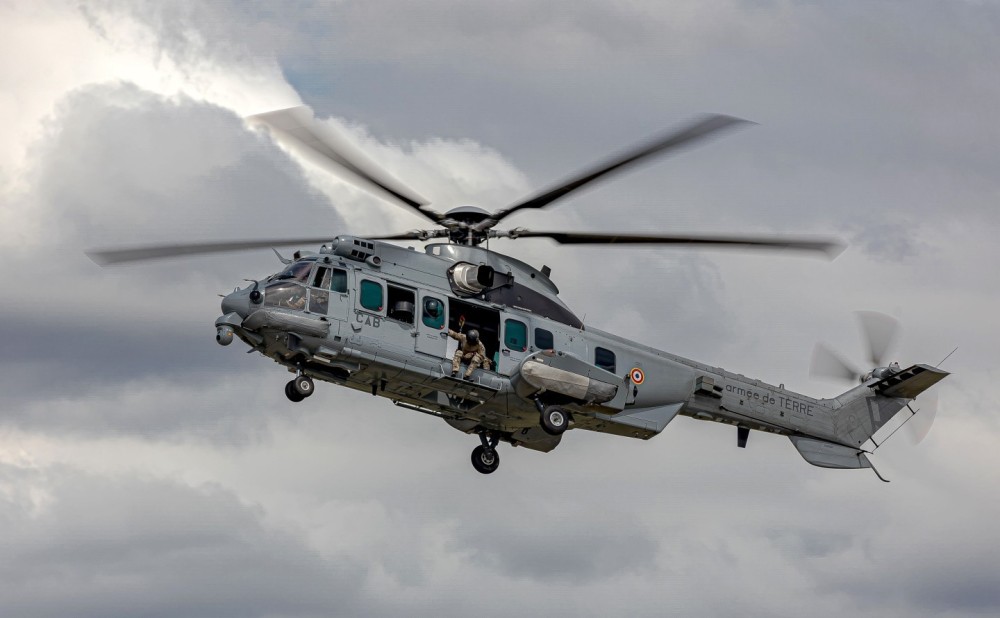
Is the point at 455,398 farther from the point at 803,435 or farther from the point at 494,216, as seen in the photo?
the point at 803,435

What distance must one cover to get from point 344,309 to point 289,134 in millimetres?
3978

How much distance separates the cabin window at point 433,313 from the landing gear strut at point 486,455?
4903mm

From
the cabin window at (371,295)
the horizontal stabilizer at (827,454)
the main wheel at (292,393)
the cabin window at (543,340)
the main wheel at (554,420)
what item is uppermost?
the horizontal stabilizer at (827,454)

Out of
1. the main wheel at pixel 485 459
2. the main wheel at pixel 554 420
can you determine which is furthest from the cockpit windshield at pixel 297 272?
the main wheel at pixel 485 459

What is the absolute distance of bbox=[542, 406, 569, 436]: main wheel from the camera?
110 feet

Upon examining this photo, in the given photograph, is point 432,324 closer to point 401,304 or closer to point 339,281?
point 401,304

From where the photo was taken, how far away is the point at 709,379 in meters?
36.8

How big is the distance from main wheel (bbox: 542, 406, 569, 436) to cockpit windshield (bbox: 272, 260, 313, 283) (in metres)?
6.55

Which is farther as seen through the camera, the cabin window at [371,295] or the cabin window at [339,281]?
the cabin window at [371,295]

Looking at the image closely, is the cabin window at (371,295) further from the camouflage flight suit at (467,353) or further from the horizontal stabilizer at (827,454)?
the horizontal stabilizer at (827,454)

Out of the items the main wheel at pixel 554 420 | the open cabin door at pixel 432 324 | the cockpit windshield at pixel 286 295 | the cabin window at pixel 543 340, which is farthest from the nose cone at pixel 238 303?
the main wheel at pixel 554 420

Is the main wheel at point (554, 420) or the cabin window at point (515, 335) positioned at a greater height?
the cabin window at point (515, 335)

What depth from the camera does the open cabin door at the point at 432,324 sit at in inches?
1264

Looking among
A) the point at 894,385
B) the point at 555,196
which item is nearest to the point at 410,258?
the point at 555,196
